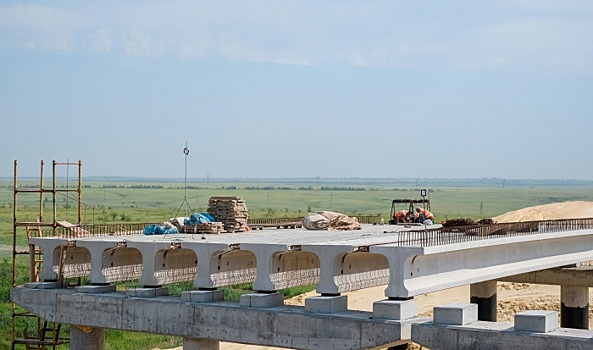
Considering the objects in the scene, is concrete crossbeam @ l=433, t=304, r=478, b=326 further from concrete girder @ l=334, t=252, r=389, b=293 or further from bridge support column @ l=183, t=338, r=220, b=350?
bridge support column @ l=183, t=338, r=220, b=350

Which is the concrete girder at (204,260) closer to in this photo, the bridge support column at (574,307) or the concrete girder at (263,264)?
the concrete girder at (263,264)

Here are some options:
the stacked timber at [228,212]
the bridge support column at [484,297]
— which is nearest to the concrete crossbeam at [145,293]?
the stacked timber at [228,212]

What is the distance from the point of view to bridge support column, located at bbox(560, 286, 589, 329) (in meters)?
50.8

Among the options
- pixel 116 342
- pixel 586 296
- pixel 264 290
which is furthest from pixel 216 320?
pixel 586 296

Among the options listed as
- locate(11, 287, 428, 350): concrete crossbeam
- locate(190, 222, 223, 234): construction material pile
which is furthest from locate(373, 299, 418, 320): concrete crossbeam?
locate(190, 222, 223, 234): construction material pile

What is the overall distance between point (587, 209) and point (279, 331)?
199 feet

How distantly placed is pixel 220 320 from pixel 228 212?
11318mm

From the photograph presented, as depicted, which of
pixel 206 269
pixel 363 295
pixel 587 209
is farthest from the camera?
pixel 587 209

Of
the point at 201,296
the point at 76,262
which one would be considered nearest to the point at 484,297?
the point at 76,262

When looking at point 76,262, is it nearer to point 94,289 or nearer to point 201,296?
point 94,289

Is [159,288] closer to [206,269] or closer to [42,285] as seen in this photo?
[206,269]

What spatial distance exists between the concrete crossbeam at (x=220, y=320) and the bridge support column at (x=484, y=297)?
21.7 m

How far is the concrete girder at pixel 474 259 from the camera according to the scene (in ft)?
92.3

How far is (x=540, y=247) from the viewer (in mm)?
41000
